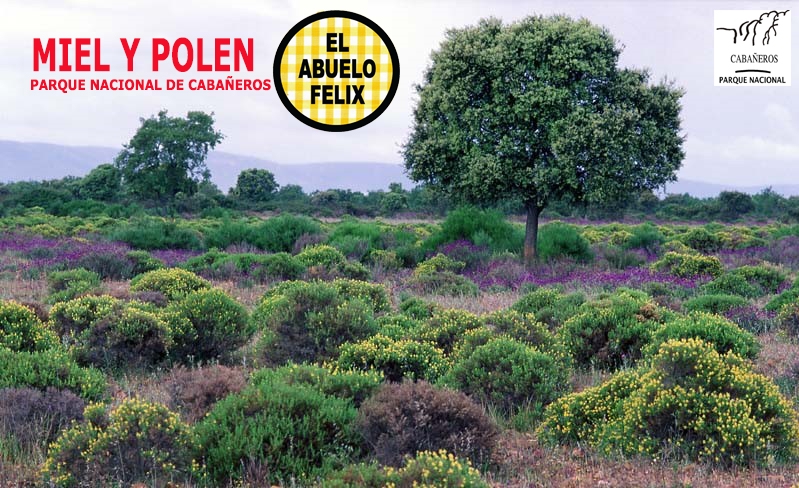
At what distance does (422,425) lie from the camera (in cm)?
576

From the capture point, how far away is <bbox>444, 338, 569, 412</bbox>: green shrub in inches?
294

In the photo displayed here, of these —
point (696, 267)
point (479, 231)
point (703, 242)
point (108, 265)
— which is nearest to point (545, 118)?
point (479, 231)

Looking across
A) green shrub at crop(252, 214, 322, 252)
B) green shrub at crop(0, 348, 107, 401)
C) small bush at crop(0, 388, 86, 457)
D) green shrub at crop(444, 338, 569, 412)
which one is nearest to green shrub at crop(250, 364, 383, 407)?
green shrub at crop(444, 338, 569, 412)

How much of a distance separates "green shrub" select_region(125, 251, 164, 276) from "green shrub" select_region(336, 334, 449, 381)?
12471 mm

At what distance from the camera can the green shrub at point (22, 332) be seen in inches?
342

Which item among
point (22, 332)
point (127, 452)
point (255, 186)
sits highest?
point (255, 186)

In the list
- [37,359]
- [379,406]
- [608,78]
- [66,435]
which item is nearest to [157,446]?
[66,435]

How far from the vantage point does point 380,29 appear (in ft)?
41.5

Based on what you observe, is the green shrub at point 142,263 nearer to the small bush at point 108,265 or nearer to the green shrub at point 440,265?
the small bush at point 108,265

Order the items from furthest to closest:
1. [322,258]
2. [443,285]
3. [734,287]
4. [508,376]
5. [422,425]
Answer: [322,258] → [443,285] → [734,287] → [508,376] → [422,425]

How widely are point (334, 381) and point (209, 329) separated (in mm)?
3472

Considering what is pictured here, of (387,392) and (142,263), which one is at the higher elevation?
(142,263)

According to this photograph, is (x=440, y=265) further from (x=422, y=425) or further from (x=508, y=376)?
(x=422, y=425)

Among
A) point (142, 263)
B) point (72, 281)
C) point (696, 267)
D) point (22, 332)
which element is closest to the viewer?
point (22, 332)
